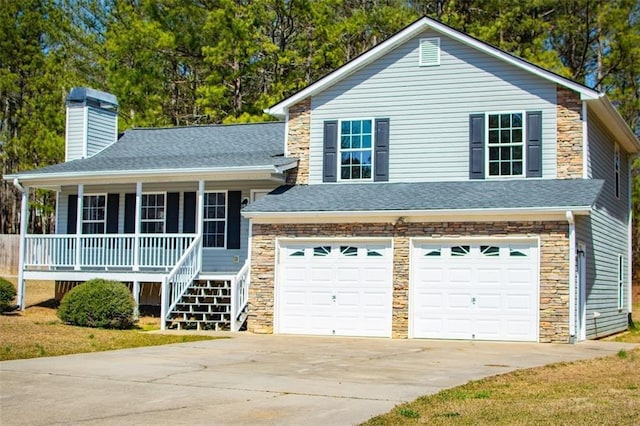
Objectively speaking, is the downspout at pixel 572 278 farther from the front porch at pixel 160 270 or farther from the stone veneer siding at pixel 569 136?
the front porch at pixel 160 270

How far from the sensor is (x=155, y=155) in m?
26.0

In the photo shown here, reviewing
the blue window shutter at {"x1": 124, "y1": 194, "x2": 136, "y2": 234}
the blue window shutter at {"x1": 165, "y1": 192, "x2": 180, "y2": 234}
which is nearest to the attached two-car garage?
the blue window shutter at {"x1": 165, "y1": 192, "x2": 180, "y2": 234}

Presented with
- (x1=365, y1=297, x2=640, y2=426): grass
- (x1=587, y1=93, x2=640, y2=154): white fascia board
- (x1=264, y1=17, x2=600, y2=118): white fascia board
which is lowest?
(x1=365, y1=297, x2=640, y2=426): grass

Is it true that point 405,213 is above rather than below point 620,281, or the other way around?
above

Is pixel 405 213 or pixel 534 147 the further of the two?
pixel 534 147

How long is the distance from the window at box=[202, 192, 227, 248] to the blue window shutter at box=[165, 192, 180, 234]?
965 millimetres

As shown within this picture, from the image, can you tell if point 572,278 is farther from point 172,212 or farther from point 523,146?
point 172,212

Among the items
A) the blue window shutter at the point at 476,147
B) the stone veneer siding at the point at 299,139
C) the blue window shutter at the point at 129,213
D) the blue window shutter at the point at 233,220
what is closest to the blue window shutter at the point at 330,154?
the stone veneer siding at the point at 299,139

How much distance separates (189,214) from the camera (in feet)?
81.4

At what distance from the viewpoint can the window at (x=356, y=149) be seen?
21.7 m

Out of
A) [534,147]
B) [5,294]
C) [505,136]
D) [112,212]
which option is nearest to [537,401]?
[534,147]

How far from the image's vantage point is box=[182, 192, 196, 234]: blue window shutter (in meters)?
24.7

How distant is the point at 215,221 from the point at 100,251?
10.6 ft

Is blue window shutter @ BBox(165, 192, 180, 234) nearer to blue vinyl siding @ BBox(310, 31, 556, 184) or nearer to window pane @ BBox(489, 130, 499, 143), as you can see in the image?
A: blue vinyl siding @ BBox(310, 31, 556, 184)
